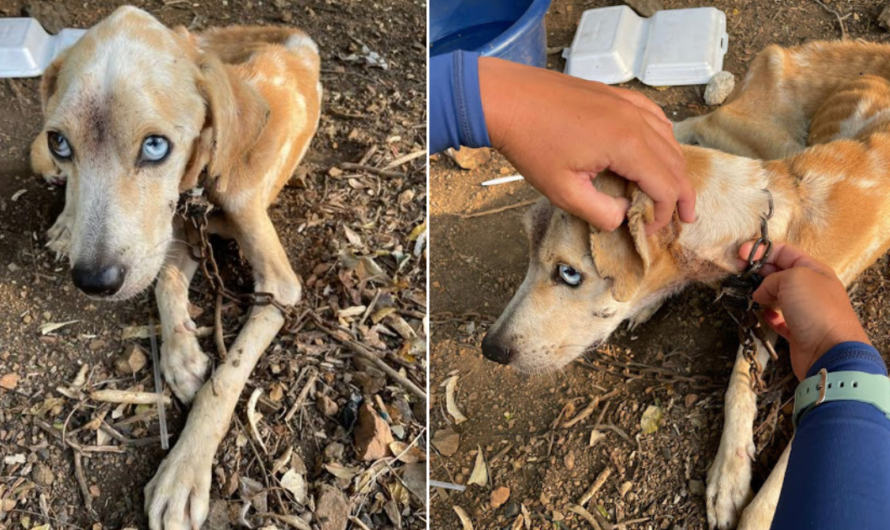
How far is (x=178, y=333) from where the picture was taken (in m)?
3.74

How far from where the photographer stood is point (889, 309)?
417 cm

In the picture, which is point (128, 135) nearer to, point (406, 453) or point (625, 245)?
point (406, 453)

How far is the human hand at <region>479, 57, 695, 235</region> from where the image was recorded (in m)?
2.55

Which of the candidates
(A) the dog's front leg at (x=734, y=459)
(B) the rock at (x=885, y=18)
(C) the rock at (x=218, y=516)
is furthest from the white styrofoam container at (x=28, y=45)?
(B) the rock at (x=885, y=18)

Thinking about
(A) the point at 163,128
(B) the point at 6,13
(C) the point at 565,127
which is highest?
(C) the point at 565,127

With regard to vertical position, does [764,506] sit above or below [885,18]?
below

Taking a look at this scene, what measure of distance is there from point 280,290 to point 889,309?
3.24 metres

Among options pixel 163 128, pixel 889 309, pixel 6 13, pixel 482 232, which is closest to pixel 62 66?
pixel 163 128

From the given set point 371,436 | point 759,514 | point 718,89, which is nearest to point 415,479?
point 371,436

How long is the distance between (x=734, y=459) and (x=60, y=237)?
368 cm

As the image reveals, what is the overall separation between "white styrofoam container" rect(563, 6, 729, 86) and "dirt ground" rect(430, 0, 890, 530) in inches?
68.5

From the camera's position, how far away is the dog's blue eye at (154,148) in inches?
127

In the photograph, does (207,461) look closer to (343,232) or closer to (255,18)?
(343,232)

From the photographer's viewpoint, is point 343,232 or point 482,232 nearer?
point 343,232
